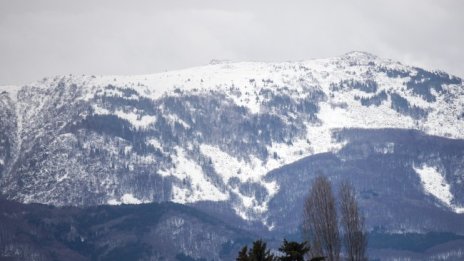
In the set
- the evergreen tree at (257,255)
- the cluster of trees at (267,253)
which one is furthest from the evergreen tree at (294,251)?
the evergreen tree at (257,255)

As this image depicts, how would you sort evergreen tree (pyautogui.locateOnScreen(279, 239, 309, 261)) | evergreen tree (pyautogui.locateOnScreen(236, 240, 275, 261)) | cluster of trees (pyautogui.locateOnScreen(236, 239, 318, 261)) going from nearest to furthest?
1. evergreen tree (pyautogui.locateOnScreen(236, 240, 275, 261))
2. cluster of trees (pyautogui.locateOnScreen(236, 239, 318, 261))
3. evergreen tree (pyautogui.locateOnScreen(279, 239, 309, 261))

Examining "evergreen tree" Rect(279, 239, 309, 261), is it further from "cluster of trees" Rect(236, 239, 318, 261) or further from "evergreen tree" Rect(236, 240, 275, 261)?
"evergreen tree" Rect(236, 240, 275, 261)

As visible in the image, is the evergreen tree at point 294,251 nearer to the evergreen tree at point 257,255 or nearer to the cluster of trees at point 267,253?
the cluster of trees at point 267,253

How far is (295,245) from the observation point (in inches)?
5399

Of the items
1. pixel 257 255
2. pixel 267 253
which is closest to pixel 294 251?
pixel 267 253

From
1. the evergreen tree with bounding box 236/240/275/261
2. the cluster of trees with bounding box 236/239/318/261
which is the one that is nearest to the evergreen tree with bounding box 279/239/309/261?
the cluster of trees with bounding box 236/239/318/261

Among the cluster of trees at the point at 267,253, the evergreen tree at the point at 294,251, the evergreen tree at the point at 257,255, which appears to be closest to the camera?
the evergreen tree at the point at 257,255

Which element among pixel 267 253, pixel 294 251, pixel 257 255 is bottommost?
pixel 257 255

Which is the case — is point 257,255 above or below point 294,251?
below

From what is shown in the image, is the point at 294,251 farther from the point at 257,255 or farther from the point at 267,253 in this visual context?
the point at 257,255

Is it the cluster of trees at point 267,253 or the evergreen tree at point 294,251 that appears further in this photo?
the evergreen tree at point 294,251

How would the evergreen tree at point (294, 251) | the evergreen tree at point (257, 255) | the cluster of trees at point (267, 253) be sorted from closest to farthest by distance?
1. the evergreen tree at point (257, 255)
2. the cluster of trees at point (267, 253)
3. the evergreen tree at point (294, 251)

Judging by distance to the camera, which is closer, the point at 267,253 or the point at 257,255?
the point at 257,255

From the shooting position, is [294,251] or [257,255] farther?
[294,251]
